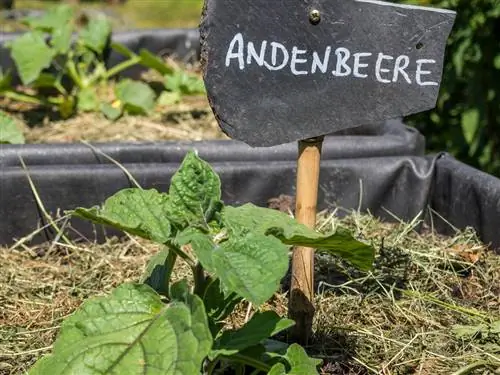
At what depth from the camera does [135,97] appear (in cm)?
308

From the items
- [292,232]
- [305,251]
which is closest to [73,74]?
[305,251]

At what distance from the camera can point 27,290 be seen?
193cm

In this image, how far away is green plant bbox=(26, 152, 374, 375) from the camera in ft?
3.79

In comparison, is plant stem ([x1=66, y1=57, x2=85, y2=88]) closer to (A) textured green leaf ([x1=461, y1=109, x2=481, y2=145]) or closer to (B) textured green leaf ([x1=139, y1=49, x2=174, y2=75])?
(B) textured green leaf ([x1=139, y1=49, x2=174, y2=75])

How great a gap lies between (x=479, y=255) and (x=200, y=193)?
921 mm

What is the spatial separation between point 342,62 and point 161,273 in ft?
1.44

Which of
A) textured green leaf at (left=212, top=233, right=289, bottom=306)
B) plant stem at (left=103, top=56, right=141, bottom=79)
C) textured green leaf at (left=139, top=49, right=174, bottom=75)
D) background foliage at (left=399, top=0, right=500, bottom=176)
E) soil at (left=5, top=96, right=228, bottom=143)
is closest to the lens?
textured green leaf at (left=212, top=233, right=289, bottom=306)

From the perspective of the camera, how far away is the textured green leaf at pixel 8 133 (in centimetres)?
250

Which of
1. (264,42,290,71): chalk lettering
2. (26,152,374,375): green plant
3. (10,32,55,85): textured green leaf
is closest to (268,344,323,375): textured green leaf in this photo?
(26,152,374,375): green plant

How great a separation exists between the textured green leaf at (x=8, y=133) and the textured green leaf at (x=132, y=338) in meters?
1.33

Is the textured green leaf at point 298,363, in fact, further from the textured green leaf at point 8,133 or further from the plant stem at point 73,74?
the plant stem at point 73,74

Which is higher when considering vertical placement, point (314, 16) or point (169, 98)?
point (314, 16)

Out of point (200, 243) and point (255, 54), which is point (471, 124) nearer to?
point (255, 54)

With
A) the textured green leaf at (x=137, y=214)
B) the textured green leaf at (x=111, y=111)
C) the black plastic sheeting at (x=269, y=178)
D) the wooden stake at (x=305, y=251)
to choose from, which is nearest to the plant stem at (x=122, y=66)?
the textured green leaf at (x=111, y=111)
